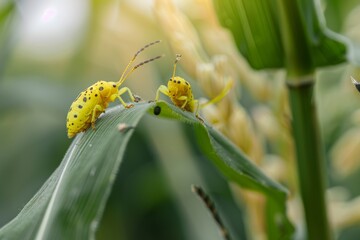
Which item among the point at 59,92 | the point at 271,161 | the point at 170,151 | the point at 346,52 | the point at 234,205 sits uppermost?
the point at 346,52

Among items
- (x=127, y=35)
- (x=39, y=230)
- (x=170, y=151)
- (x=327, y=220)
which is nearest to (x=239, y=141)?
(x=327, y=220)

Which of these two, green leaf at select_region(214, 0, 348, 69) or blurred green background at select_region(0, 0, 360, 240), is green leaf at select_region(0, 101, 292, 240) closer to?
green leaf at select_region(214, 0, 348, 69)

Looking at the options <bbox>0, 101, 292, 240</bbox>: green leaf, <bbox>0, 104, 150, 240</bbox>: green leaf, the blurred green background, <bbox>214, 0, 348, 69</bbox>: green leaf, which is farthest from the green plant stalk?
the blurred green background

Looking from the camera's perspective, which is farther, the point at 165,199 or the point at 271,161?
the point at 165,199

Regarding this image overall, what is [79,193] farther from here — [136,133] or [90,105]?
[136,133]

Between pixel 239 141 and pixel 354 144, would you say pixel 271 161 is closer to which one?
pixel 354 144

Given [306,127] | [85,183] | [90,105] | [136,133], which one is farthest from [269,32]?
[136,133]

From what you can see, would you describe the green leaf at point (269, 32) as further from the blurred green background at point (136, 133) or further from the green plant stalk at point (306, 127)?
the blurred green background at point (136, 133)
